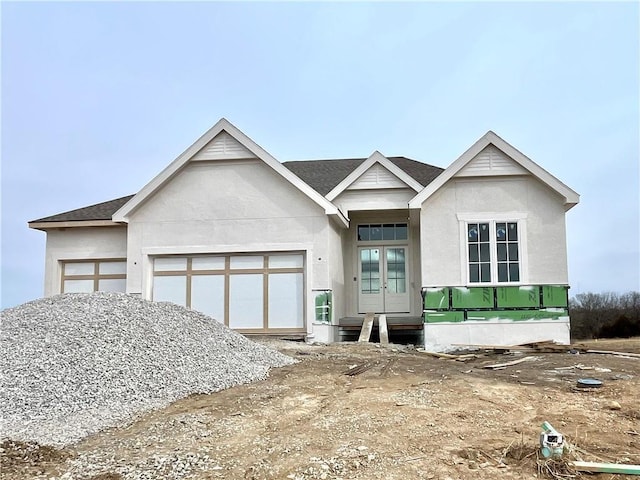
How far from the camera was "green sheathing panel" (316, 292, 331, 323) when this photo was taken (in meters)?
15.3

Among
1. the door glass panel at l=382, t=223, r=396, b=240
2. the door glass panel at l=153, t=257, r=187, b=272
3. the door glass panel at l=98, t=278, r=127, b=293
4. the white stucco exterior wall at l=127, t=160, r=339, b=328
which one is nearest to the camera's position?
the white stucco exterior wall at l=127, t=160, r=339, b=328

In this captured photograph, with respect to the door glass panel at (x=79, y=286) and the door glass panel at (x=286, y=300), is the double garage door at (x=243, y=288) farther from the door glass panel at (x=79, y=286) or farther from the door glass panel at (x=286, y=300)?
the door glass panel at (x=79, y=286)

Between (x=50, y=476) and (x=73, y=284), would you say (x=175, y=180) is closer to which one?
(x=73, y=284)

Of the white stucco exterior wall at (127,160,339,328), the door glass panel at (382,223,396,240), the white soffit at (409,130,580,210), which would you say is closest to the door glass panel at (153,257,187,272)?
the white stucco exterior wall at (127,160,339,328)

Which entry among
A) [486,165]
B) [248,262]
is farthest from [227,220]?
[486,165]

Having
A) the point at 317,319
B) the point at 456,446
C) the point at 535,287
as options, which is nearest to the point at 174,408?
the point at 456,446

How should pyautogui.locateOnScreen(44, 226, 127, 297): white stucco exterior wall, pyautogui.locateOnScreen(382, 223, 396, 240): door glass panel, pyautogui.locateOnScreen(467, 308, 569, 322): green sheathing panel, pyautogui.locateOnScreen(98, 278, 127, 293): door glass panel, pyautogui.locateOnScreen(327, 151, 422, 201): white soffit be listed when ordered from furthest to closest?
pyautogui.locateOnScreen(382, 223, 396, 240): door glass panel
pyautogui.locateOnScreen(44, 226, 127, 297): white stucco exterior wall
pyautogui.locateOnScreen(98, 278, 127, 293): door glass panel
pyautogui.locateOnScreen(327, 151, 422, 201): white soffit
pyautogui.locateOnScreen(467, 308, 569, 322): green sheathing panel

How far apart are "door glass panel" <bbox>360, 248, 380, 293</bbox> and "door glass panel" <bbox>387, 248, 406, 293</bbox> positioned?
1.07 ft

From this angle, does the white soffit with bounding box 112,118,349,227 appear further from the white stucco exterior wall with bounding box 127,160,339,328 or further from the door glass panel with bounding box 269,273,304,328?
the door glass panel with bounding box 269,273,304,328

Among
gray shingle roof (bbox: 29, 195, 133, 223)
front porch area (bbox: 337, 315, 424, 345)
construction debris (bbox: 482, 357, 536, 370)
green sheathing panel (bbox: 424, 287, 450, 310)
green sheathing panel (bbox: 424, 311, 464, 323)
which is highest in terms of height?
gray shingle roof (bbox: 29, 195, 133, 223)

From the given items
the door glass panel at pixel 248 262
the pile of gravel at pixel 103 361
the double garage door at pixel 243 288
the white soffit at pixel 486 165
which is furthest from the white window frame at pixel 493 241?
the pile of gravel at pixel 103 361

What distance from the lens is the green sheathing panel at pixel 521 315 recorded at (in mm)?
14672

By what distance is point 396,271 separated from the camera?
17.9 metres

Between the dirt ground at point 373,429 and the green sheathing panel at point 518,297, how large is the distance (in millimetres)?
4658
